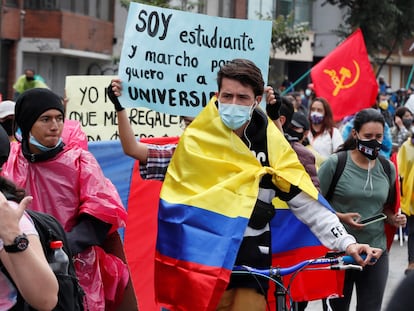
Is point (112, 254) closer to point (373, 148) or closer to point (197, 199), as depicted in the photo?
point (197, 199)

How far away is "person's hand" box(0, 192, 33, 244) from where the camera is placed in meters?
3.29

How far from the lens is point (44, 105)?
507cm

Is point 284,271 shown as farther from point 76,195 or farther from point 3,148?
point 3,148

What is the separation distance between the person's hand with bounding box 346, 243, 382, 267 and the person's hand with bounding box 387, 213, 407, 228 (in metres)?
2.06

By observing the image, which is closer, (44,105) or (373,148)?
(44,105)

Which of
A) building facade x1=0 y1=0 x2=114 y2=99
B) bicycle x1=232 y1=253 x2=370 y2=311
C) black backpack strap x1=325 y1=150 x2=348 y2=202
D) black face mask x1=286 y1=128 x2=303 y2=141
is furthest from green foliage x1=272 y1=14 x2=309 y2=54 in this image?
bicycle x1=232 y1=253 x2=370 y2=311

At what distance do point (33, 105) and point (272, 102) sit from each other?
4.30ft

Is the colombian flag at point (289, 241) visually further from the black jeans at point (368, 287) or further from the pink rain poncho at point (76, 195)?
the black jeans at point (368, 287)

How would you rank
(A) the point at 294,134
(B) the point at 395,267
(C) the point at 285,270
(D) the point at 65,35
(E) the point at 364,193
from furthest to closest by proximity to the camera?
(D) the point at 65,35 → (B) the point at 395,267 → (A) the point at 294,134 → (E) the point at 364,193 → (C) the point at 285,270

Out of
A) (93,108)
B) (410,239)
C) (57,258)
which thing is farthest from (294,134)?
(57,258)

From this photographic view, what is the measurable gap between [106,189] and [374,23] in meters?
23.7

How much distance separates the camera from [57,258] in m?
3.71

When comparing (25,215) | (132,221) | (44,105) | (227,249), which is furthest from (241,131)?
(132,221)

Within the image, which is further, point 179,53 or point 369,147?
point 369,147
